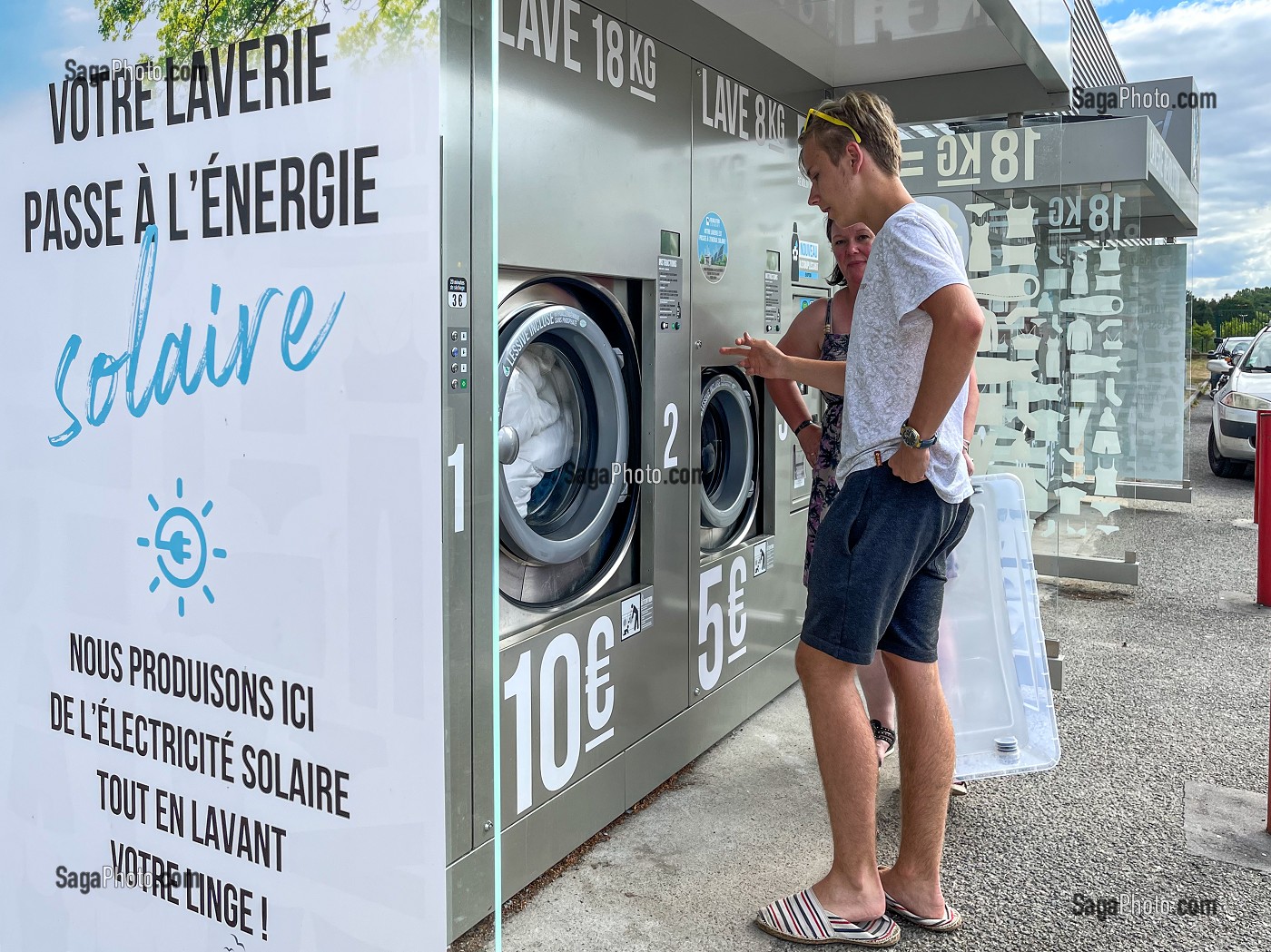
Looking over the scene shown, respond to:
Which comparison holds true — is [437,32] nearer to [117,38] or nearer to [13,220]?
[117,38]

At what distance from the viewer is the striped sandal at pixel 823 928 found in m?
2.51

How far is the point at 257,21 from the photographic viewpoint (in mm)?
1320

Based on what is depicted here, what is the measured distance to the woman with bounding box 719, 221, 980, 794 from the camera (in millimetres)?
3086

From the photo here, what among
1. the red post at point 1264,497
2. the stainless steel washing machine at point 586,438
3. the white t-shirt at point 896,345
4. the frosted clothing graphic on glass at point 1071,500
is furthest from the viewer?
the frosted clothing graphic on glass at point 1071,500

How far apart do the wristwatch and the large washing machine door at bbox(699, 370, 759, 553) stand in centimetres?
142

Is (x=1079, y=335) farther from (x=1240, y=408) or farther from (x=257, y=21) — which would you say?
(x=1240, y=408)

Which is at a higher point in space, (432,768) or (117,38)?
(117,38)

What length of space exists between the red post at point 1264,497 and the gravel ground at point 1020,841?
1.17 meters

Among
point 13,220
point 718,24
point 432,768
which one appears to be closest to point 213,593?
point 432,768

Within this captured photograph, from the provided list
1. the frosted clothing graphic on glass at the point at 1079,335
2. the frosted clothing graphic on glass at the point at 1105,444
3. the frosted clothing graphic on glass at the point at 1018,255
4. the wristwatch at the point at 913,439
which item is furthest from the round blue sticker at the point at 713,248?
the frosted clothing graphic on glass at the point at 1105,444

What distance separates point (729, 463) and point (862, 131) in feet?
5.38

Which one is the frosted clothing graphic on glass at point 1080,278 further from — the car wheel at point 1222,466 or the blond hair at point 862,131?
the car wheel at point 1222,466

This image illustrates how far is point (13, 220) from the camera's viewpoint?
1638 mm

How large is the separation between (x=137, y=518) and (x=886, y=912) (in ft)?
6.69
